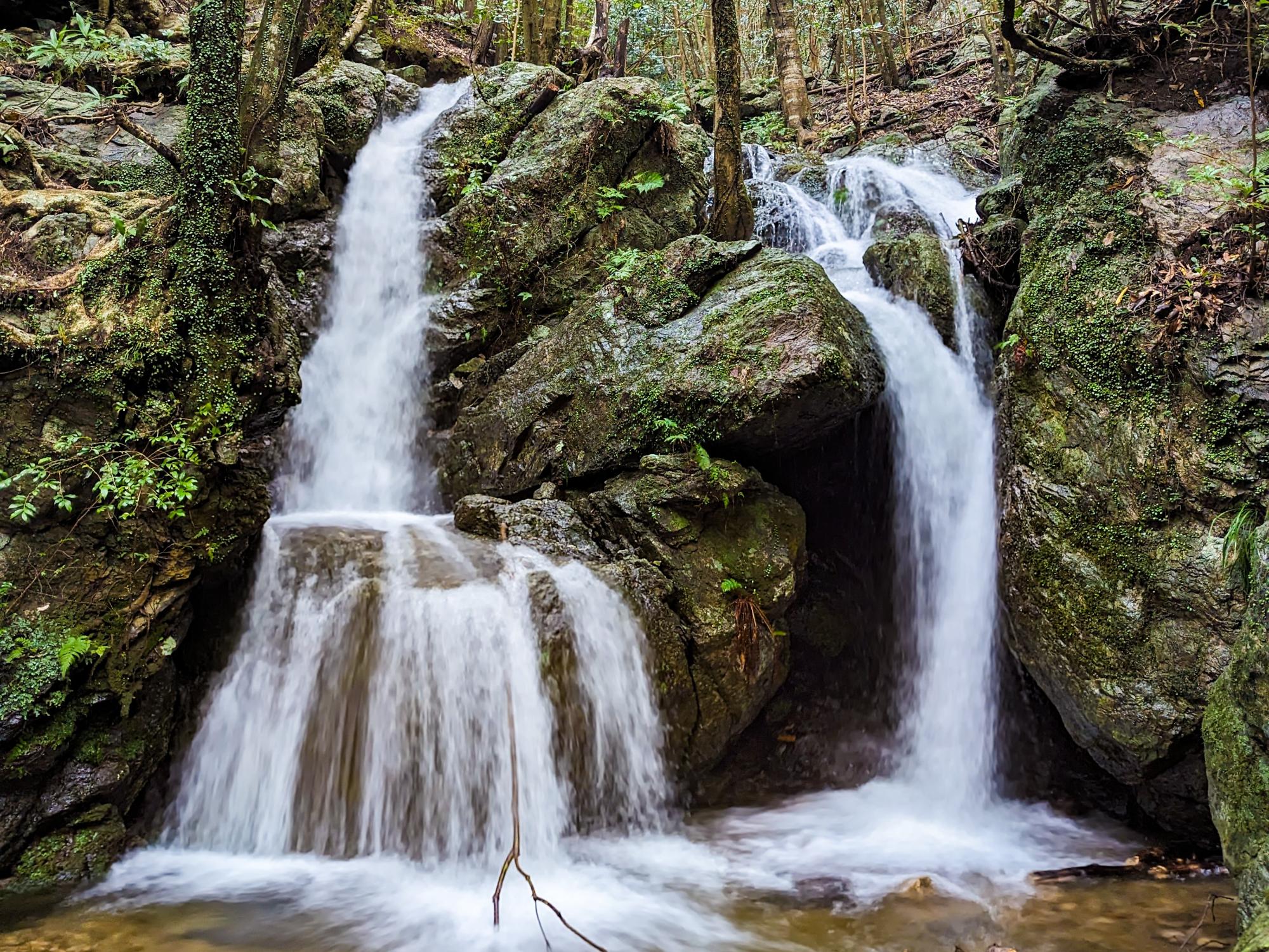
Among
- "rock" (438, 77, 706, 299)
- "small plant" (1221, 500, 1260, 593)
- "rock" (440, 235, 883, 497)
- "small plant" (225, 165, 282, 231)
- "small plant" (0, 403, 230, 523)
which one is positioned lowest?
"small plant" (1221, 500, 1260, 593)

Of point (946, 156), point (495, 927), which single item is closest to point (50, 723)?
point (495, 927)

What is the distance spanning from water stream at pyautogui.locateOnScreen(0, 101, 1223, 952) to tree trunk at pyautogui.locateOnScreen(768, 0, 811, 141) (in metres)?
8.22

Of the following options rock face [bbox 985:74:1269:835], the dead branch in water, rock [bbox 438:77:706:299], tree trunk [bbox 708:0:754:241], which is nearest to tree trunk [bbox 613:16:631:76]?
rock [bbox 438:77:706:299]

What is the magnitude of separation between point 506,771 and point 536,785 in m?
0.24

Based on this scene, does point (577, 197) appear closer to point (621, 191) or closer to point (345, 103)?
point (621, 191)

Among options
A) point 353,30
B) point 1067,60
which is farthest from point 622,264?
point 353,30

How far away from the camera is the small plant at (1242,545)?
3393mm

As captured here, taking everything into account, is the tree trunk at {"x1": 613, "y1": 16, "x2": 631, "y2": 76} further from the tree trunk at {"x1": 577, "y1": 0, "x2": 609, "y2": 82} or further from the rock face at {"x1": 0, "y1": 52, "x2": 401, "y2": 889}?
the rock face at {"x1": 0, "y1": 52, "x2": 401, "y2": 889}

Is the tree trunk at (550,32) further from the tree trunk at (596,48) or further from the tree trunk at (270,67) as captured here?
the tree trunk at (270,67)

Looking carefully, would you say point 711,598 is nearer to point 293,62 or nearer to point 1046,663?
point 1046,663

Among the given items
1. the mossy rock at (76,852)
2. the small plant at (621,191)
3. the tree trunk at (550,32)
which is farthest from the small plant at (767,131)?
the mossy rock at (76,852)

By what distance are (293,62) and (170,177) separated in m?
Answer: 2.29

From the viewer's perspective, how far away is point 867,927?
159 inches

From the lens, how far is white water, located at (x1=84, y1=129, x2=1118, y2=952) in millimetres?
4332
